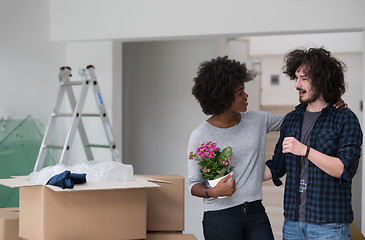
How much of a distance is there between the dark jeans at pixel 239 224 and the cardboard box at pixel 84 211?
466 mm

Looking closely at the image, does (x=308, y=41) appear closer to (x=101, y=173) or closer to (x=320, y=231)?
(x=101, y=173)

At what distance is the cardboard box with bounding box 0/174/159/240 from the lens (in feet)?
7.27

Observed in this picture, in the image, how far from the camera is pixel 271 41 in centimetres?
696

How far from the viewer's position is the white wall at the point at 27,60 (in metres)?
4.07

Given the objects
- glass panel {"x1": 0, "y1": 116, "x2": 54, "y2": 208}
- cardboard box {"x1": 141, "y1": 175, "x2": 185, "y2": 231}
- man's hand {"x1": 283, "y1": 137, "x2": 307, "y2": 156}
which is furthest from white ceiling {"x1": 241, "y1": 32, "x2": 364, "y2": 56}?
man's hand {"x1": 283, "y1": 137, "x2": 307, "y2": 156}

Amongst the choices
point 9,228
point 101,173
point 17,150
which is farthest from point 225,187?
point 17,150

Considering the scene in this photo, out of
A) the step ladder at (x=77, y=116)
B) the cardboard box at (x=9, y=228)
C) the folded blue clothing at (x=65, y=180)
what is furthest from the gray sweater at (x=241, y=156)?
the step ladder at (x=77, y=116)

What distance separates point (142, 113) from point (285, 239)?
371cm

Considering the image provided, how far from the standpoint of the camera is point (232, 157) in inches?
75.0

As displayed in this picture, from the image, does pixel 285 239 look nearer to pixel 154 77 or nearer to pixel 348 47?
pixel 154 77

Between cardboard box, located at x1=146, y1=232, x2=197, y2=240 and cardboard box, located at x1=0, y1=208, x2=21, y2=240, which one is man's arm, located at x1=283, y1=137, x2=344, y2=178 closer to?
cardboard box, located at x1=146, y1=232, x2=197, y2=240

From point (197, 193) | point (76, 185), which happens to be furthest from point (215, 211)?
point (76, 185)

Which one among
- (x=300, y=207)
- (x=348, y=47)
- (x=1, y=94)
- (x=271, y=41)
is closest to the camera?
(x=300, y=207)

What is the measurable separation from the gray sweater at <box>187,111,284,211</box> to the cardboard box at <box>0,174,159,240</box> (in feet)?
1.38
